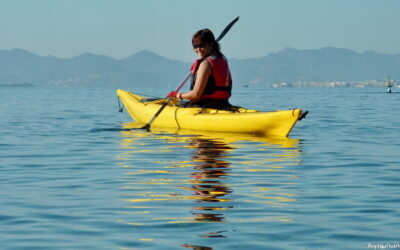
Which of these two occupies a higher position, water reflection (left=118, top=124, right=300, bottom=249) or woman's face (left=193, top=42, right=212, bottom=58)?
woman's face (left=193, top=42, right=212, bottom=58)

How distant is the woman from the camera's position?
13.3 m

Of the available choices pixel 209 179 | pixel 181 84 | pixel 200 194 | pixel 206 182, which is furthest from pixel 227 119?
pixel 200 194

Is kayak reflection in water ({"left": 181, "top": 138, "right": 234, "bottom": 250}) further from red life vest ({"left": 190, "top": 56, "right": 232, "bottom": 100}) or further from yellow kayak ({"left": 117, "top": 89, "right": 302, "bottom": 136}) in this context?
red life vest ({"left": 190, "top": 56, "right": 232, "bottom": 100})

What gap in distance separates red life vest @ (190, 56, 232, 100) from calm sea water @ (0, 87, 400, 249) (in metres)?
0.98

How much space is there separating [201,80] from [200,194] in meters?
6.57

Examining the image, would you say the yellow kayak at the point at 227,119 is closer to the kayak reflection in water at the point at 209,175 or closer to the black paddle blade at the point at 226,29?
the kayak reflection in water at the point at 209,175

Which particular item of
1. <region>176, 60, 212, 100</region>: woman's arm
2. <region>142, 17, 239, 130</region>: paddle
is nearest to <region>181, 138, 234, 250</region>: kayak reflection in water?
<region>176, 60, 212, 100</region>: woman's arm

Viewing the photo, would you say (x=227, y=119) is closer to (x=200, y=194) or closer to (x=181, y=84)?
(x=181, y=84)

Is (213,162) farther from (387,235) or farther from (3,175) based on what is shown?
(387,235)

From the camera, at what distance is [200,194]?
7.13 m

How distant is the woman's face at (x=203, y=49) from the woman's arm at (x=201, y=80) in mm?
153

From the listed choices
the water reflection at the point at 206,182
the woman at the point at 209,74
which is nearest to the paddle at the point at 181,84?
the woman at the point at 209,74

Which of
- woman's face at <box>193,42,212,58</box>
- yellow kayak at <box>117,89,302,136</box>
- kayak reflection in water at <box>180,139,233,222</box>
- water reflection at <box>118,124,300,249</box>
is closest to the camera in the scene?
water reflection at <box>118,124,300,249</box>

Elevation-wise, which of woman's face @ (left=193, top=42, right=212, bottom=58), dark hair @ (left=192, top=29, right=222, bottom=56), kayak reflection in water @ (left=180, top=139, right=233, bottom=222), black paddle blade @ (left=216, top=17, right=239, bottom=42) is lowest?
kayak reflection in water @ (left=180, top=139, right=233, bottom=222)
